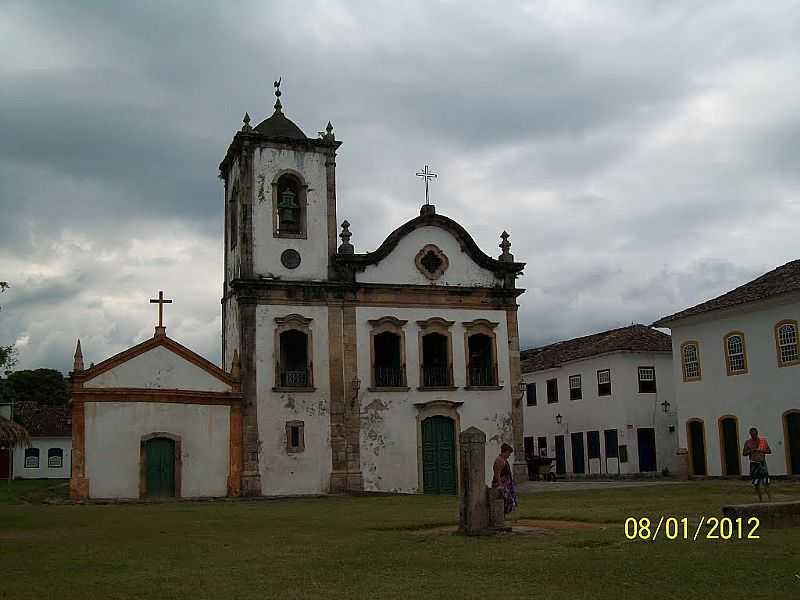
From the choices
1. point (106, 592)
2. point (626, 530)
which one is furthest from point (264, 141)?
point (106, 592)

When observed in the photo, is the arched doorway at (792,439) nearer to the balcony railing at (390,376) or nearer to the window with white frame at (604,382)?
the window with white frame at (604,382)

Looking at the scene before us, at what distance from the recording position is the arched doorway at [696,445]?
34031mm

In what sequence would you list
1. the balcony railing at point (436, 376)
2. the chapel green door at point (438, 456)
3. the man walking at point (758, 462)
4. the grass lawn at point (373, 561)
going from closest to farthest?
the grass lawn at point (373, 561)
the man walking at point (758, 462)
the chapel green door at point (438, 456)
the balcony railing at point (436, 376)

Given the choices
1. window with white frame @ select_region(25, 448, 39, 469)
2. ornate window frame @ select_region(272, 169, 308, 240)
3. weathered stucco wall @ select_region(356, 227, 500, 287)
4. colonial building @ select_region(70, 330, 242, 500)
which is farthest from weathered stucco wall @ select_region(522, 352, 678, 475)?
window with white frame @ select_region(25, 448, 39, 469)

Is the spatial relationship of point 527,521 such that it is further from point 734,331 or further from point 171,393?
point 734,331

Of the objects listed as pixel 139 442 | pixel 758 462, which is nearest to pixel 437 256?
pixel 139 442

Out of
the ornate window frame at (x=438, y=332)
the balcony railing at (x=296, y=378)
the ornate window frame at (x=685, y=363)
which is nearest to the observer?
the balcony railing at (x=296, y=378)

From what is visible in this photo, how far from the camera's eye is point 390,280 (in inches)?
1224

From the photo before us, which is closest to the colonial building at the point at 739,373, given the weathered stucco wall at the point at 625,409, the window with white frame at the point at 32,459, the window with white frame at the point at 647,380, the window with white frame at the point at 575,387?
the weathered stucco wall at the point at 625,409

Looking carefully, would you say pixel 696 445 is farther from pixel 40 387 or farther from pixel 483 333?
pixel 40 387

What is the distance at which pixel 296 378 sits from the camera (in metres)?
29.7

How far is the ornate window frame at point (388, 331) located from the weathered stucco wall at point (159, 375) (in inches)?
181

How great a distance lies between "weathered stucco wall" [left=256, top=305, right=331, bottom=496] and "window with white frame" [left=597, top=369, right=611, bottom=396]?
16.4 m

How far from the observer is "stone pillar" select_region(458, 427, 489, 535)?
13.9 metres
